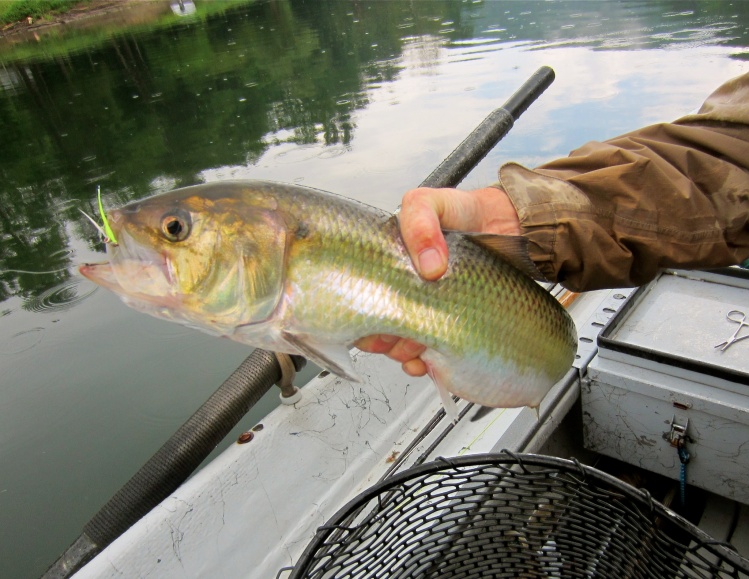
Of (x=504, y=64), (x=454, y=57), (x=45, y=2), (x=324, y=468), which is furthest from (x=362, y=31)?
(x=45, y=2)

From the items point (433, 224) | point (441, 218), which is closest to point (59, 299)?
point (441, 218)

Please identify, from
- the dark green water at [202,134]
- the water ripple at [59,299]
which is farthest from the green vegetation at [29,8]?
the water ripple at [59,299]

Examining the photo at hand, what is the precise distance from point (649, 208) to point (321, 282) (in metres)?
1.07

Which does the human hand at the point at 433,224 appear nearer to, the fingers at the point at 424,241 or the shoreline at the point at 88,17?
the fingers at the point at 424,241

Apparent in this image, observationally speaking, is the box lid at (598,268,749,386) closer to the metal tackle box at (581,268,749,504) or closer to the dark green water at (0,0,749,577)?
the metal tackle box at (581,268,749,504)

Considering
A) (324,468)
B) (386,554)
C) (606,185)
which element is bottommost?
(324,468)

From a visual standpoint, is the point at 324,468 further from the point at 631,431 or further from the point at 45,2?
the point at 45,2

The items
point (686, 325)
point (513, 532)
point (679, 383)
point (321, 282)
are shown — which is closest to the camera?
point (321, 282)

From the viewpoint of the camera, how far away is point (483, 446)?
85.4 inches

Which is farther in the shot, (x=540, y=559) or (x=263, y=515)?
(x=263, y=515)

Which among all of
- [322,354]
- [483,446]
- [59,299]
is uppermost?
[322,354]

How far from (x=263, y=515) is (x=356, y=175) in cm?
596

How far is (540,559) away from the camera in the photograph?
5.92 feet

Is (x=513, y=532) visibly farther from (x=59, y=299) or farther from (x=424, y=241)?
(x=59, y=299)
